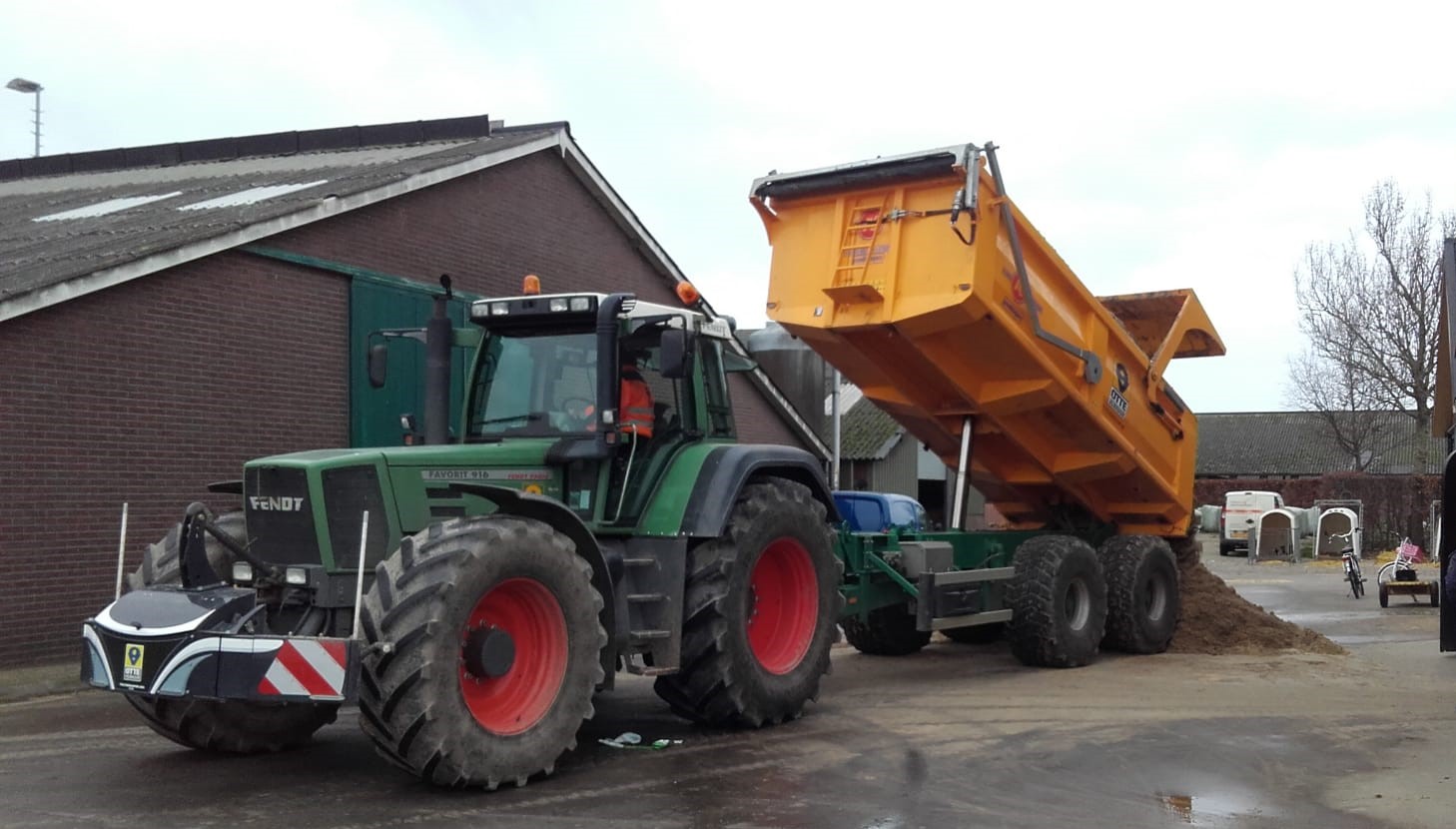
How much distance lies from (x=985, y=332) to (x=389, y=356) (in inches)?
277

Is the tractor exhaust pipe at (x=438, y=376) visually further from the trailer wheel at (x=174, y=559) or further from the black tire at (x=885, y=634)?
the black tire at (x=885, y=634)

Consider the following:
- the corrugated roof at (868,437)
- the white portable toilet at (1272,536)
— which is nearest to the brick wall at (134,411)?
the corrugated roof at (868,437)

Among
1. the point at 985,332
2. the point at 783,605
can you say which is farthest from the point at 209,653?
the point at 985,332

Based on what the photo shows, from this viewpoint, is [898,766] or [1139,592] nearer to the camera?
[898,766]

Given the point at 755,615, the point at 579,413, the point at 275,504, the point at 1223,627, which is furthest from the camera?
the point at 1223,627

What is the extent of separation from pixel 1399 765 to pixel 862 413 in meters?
24.2

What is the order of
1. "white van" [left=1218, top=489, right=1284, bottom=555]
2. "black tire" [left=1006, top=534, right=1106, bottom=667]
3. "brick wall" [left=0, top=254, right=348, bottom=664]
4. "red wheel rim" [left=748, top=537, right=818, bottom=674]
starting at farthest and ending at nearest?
"white van" [left=1218, top=489, right=1284, bottom=555]
"black tire" [left=1006, top=534, right=1106, bottom=667]
"brick wall" [left=0, top=254, right=348, bottom=664]
"red wheel rim" [left=748, top=537, right=818, bottom=674]

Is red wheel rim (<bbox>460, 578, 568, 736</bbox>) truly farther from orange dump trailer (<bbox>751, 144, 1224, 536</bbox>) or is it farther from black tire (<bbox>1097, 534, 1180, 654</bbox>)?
black tire (<bbox>1097, 534, 1180, 654</bbox>)

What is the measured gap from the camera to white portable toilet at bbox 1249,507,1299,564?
32.2m

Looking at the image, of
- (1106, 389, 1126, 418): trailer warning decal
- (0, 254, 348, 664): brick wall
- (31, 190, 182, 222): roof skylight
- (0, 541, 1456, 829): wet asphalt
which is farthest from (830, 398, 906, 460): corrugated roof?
(0, 541, 1456, 829): wet asphalt

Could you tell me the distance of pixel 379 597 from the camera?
649 centimetres

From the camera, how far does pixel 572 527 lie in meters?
7.41

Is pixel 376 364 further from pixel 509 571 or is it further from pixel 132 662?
pixel 132 662

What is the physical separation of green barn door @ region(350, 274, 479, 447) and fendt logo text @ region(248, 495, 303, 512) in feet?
21.0
